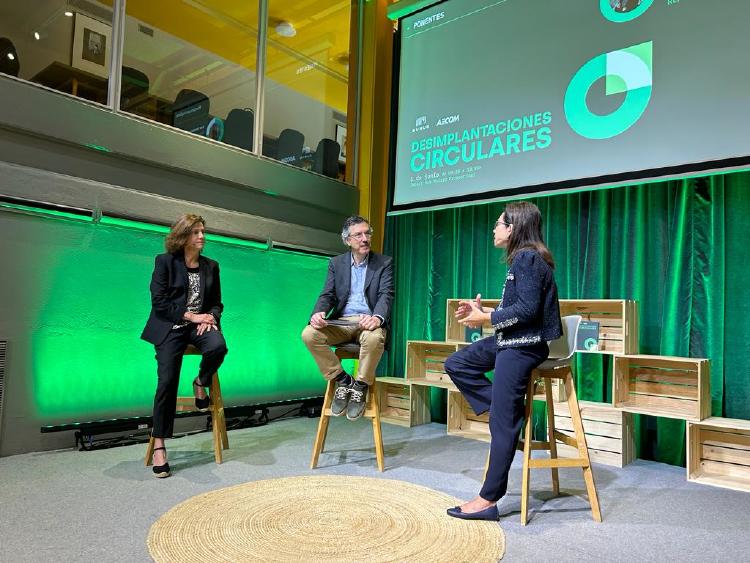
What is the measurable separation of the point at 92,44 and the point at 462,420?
353 cm

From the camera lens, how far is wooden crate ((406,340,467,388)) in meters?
4.10

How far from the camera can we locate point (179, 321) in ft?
9.07

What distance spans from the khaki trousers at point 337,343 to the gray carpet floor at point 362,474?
1.67ft

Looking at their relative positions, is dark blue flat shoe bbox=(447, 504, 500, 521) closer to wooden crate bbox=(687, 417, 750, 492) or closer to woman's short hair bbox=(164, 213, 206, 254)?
wooden crate bbox=(687, 417, 750, 492)

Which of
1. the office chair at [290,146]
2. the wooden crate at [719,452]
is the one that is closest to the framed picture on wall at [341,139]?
the office chair at [290,146]

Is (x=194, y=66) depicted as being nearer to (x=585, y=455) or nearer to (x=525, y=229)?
(x=525, y=229)

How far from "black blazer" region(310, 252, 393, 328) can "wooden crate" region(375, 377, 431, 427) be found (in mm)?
1195

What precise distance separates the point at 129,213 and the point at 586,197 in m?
3.01

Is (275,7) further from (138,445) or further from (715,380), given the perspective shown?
(715,380)

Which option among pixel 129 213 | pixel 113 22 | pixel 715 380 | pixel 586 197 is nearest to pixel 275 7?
pixel 113 22

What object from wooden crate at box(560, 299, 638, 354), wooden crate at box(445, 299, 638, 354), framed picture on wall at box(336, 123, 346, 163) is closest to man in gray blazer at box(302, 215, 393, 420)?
wooden crate at box(445, 299, 638, 354)

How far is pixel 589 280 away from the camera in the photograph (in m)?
3.58

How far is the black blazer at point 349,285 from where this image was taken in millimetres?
3047

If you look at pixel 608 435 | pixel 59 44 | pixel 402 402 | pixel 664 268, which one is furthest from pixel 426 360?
pixel 59 44
